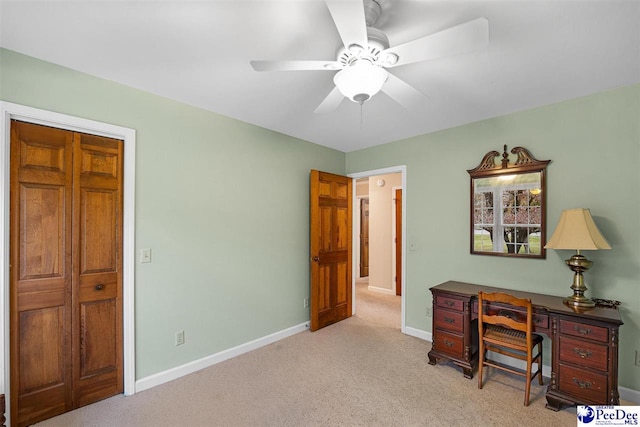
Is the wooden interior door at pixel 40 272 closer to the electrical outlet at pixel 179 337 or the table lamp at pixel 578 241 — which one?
the electrical outlet at pixel 179 337

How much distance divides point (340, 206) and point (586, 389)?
112 inches

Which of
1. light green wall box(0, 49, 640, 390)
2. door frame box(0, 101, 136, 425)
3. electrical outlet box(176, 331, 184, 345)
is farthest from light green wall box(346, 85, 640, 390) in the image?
door frame box(0, 101, 136, 425)

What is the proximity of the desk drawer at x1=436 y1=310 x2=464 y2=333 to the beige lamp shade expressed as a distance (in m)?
0.98

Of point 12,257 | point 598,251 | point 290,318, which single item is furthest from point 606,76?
point 12,257

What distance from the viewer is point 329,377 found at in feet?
8.59

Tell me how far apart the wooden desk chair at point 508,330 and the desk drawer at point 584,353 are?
0.63 feet

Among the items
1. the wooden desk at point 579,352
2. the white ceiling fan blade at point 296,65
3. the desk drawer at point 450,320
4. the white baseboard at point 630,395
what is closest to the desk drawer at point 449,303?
the desk drawer at point 450,320

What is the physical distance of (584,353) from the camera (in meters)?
2.09

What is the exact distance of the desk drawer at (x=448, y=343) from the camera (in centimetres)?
269

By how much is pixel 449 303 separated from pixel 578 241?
3.64ft

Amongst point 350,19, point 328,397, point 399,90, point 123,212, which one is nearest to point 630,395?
point 328,397

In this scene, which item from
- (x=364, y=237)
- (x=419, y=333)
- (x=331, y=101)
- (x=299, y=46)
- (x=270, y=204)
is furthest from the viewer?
(x=364, y=237)

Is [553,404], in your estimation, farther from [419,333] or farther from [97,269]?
[97,269]

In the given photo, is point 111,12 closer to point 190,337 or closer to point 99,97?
point 99,97
